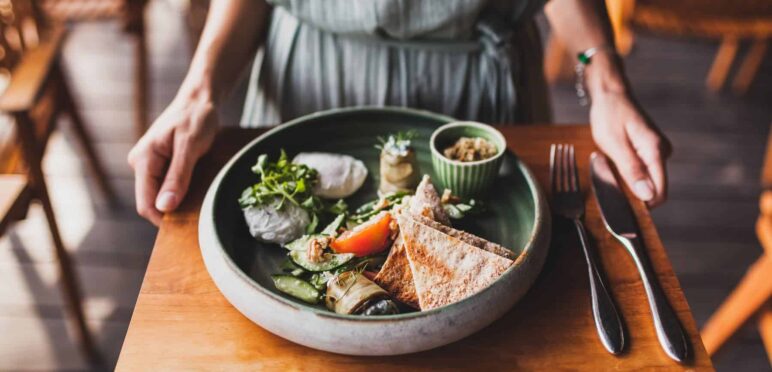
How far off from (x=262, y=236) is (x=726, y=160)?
8.37 ft

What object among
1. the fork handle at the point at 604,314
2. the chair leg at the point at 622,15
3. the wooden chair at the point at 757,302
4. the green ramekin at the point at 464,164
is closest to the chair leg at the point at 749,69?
the chair leg at the point at 622,15

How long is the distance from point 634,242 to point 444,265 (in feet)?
1.08

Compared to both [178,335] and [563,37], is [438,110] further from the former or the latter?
[178,335]

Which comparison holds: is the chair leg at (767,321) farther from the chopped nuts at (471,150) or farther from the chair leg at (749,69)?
the chair leg at (749,69)

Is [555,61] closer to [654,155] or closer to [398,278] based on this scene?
[654,155]

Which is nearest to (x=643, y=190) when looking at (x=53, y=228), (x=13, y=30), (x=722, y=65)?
(x=53, y=228)

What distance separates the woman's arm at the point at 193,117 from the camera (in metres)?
1.09

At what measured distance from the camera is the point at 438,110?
57.1 inches

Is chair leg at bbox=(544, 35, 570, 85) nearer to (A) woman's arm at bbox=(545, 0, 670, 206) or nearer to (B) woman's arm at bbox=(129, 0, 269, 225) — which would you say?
(A) woman's arm at bbox=(545, 0, 670, 206)

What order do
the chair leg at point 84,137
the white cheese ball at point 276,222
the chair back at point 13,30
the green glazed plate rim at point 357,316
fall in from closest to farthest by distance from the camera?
the green glazed plate rim at point 357,316 → the white cheese ball at point 276,222 → the chair back at point 13,30 → the chair leg at point 84,137

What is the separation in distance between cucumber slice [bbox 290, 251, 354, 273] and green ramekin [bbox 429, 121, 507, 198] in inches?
10.0

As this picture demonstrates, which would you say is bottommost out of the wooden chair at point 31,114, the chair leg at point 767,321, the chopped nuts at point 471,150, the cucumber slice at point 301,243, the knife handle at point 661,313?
the chair leg at point 767,321

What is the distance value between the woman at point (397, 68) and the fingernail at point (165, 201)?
0.03 m

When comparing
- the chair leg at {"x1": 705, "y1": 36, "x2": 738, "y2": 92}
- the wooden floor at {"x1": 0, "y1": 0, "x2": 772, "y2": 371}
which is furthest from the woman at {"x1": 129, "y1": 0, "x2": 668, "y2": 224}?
the chair leg at {"x1": 705, "y1": 36, "x2": 738, "y2": 92}
